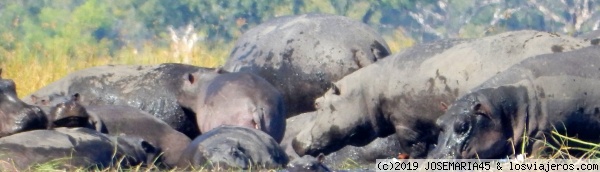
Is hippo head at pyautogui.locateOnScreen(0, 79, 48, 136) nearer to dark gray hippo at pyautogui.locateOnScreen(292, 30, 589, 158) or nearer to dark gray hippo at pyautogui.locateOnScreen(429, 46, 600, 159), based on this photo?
dark gray hippo at pyautogui.locateOnScreen(292, 30, 589, 158)

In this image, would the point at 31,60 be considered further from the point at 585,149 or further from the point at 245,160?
the point at 585,149

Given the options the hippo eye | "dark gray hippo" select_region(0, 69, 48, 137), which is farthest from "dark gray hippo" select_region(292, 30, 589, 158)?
"dark gray hippo" select_region(0, 69, 48, 137)

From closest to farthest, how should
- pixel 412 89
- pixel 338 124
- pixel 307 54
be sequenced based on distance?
pixel 412 89 < pixel 338 124 < pixel 307 54

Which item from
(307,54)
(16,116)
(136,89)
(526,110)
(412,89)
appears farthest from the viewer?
(307,54)

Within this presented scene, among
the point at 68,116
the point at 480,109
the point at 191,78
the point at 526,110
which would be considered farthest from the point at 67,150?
the point at 191,78

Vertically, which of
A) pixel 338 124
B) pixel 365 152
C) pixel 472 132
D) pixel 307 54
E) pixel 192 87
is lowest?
pixel 365 152

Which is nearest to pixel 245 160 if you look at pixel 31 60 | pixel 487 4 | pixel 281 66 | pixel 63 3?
pixel 281 66

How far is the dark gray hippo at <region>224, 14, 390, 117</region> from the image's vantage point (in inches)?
431

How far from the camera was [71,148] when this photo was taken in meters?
7.82

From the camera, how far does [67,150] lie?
307 inches

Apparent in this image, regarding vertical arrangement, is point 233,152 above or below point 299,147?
above

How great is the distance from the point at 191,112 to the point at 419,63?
245cm

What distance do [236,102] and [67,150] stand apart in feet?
8.59

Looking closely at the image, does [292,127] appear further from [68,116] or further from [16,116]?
[16,116]
